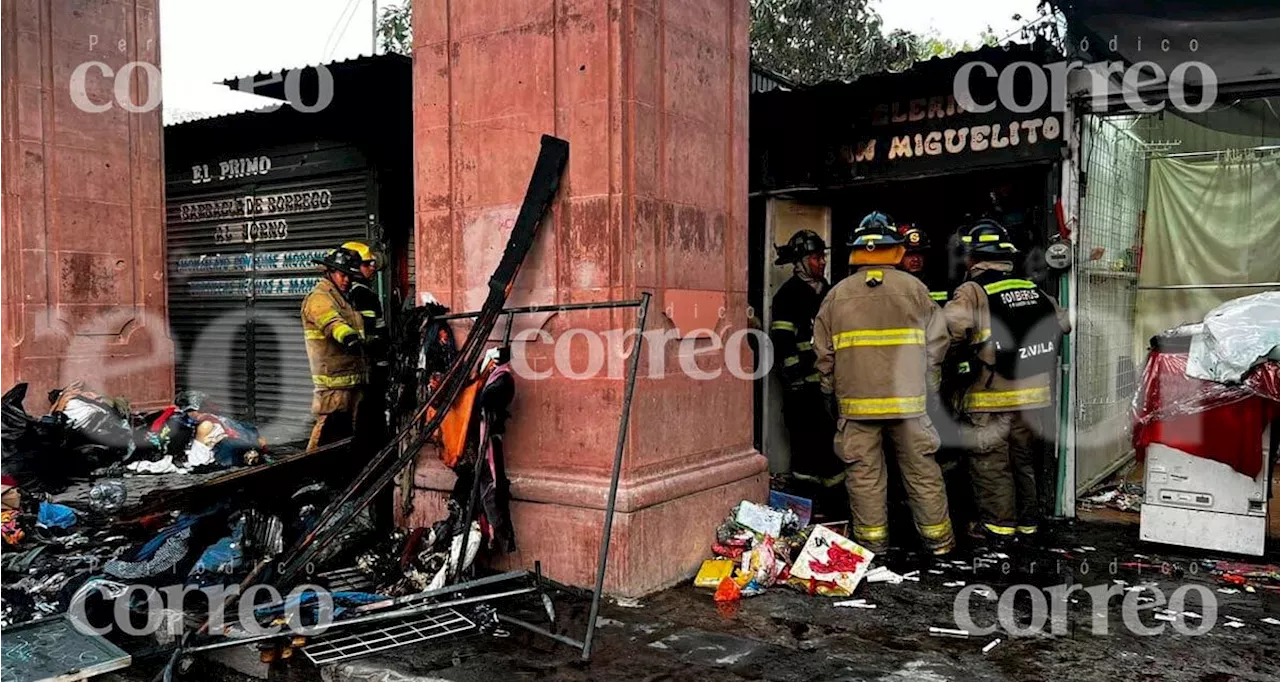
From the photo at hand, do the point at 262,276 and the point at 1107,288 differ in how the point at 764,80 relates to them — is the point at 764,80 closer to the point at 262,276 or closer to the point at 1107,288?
the point at 1107,288

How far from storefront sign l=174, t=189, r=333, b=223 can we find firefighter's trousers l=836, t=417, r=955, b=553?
23.2 feet

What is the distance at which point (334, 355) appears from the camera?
291 inches

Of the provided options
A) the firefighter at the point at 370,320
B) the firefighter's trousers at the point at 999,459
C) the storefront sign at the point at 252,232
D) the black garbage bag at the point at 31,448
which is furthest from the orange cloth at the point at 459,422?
the storefront sign at the point at 252,232

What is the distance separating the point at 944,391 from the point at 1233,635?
267 centimetres

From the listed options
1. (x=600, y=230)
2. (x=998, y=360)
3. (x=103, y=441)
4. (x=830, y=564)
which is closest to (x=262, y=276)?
(x=103, y=441)

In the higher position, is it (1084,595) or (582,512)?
(582,512)

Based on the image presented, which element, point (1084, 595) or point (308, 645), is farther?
point (1084, 595)

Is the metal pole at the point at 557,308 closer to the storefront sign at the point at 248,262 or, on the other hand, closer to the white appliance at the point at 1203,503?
the white appliance at the point at 1203,503

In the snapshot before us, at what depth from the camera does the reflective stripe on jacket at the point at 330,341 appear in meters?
7.09

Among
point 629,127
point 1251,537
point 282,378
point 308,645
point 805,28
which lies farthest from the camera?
point 805,28

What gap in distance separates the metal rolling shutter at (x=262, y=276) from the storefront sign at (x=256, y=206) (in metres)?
0.01

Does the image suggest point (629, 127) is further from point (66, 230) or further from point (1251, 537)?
point (66, 230)

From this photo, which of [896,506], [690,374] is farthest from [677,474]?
[896,506]

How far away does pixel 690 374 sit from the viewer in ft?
17.4
